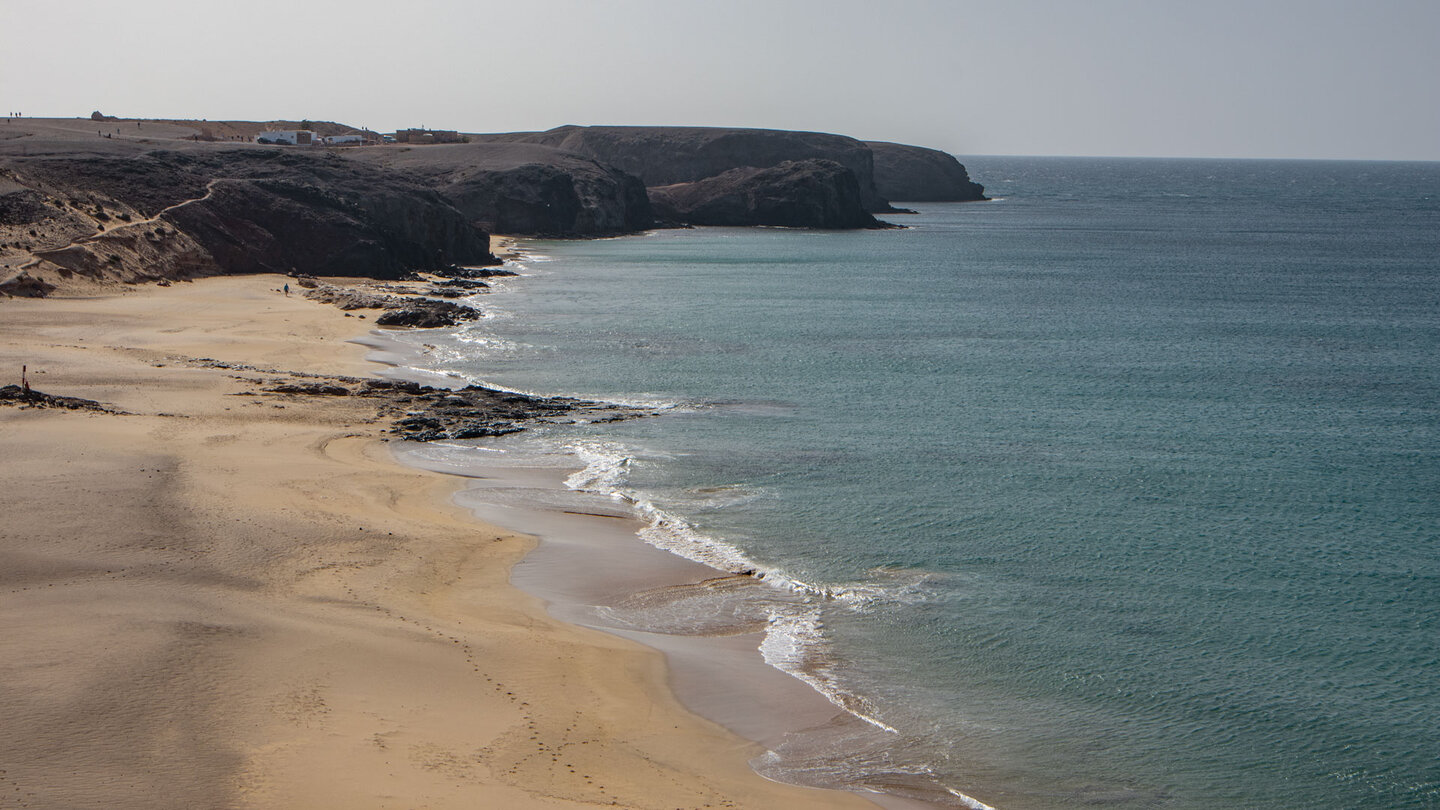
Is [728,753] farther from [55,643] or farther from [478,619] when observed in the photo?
[55,643]

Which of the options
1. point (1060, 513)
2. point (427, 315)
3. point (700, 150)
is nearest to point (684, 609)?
point (1060, 513)

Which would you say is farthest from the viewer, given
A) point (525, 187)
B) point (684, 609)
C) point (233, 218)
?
point (525, 187)

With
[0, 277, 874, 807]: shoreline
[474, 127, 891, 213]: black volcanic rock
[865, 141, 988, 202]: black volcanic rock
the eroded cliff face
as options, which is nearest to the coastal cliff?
the eroded cliff face

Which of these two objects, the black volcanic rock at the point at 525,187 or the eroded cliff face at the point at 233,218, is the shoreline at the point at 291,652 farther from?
the black volcanic rock at the point at 525,187

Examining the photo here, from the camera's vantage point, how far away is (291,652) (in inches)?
646

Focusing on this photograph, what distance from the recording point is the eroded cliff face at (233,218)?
5475 centimetres

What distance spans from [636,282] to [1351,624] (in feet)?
188

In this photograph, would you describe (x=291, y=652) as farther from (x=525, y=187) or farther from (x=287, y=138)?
(x=287, y=138)

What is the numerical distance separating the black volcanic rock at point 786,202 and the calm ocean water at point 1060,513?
68154 mm

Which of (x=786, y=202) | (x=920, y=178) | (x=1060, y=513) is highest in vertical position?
(x=920, y=178)

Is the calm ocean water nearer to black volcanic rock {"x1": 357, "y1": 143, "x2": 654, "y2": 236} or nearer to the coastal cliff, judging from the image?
the coastal cliff

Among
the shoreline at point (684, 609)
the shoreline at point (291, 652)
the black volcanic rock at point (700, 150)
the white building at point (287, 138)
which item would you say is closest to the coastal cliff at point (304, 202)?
the white building at point (287, 138)

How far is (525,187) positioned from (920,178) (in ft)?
313

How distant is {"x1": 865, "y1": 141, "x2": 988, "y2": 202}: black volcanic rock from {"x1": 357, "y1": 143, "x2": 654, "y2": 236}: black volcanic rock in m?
76.2
